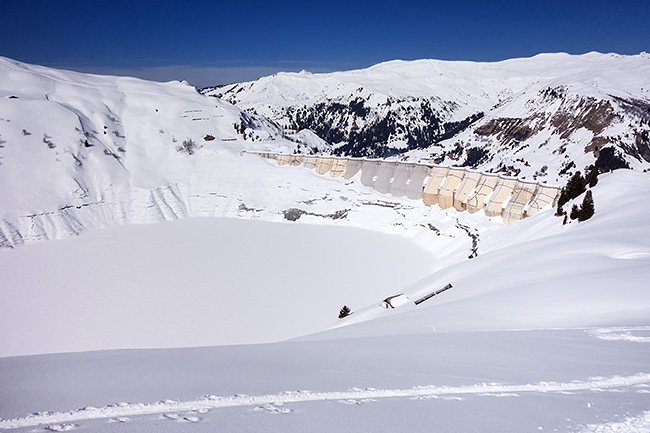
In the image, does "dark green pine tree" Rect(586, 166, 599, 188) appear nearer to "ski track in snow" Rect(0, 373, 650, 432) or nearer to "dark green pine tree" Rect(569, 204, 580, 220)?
"dark green pine tree" Rect(569, 204, 580, 220)

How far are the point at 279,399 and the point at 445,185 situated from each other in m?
Answer: 48.0

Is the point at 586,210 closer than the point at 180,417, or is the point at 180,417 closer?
the point at 180,417

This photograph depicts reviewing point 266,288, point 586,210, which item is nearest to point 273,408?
point 586,210

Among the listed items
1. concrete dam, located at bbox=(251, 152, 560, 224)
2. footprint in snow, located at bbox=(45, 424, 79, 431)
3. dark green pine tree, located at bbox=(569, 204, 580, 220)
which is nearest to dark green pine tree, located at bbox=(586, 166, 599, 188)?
concrete dam, located at bbox=(251, 152, 560, 224)

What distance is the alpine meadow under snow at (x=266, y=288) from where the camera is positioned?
5.49 metres

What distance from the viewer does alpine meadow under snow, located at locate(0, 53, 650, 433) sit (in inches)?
216

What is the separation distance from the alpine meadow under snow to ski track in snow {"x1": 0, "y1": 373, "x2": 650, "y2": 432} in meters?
0.04

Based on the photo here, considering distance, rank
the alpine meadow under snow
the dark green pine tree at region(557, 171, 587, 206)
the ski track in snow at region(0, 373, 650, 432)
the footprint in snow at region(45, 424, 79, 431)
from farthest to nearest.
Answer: the dark green pine tree at region(557, 171, 587, 206) < the alpine meadow under snow < the ski track in snow at region(0, 373, 650, 432) < the footprint in snow at region(45, 424, 79, 431)

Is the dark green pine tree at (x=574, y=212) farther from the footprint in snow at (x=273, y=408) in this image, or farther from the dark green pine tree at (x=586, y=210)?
the footprint in snow at (x=273, y=408)

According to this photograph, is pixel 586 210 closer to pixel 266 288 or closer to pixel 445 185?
pixel 266 288

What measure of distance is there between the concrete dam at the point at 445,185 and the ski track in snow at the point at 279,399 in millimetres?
34945

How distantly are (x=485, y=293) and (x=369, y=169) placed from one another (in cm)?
4517

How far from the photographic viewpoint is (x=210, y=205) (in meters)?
58.7

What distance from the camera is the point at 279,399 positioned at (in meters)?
5.64
